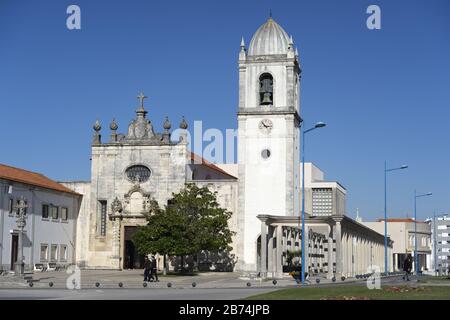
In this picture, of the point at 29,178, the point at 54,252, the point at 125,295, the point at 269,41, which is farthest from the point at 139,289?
the point at 269,41

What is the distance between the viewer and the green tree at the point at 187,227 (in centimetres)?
5056

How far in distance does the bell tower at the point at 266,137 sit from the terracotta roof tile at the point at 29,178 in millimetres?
14475

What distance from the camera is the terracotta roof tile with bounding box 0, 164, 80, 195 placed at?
53344mm

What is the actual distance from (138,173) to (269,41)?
1441 cm

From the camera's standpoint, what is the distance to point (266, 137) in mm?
57656

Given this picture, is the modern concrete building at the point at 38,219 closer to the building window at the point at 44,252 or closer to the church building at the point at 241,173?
the building window at the point at 44,252

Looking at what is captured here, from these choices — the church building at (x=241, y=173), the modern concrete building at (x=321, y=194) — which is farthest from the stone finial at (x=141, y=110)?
the modern concrete building at (x=321, y=194)

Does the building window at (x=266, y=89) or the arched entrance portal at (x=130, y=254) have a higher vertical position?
the building window at (x=266, y=89)

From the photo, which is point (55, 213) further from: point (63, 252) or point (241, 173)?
Answer: point (241, 173)

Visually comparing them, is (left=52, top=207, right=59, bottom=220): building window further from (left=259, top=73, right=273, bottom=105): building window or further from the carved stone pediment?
(left=259, top=73, right=273, bottom=105): building window

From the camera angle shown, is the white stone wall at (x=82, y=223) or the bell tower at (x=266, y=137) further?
the white stone wall at (x=82, y=223)

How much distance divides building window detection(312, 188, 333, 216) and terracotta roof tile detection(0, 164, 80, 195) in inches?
1625

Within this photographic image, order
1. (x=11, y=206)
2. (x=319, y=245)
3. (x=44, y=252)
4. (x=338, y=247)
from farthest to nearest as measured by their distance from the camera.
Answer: (x=319, y=245)
(x=44, y=252)
(x=11, y=206)
(x=338, y=247)

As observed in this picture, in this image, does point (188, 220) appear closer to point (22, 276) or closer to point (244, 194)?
point (244, 194)
